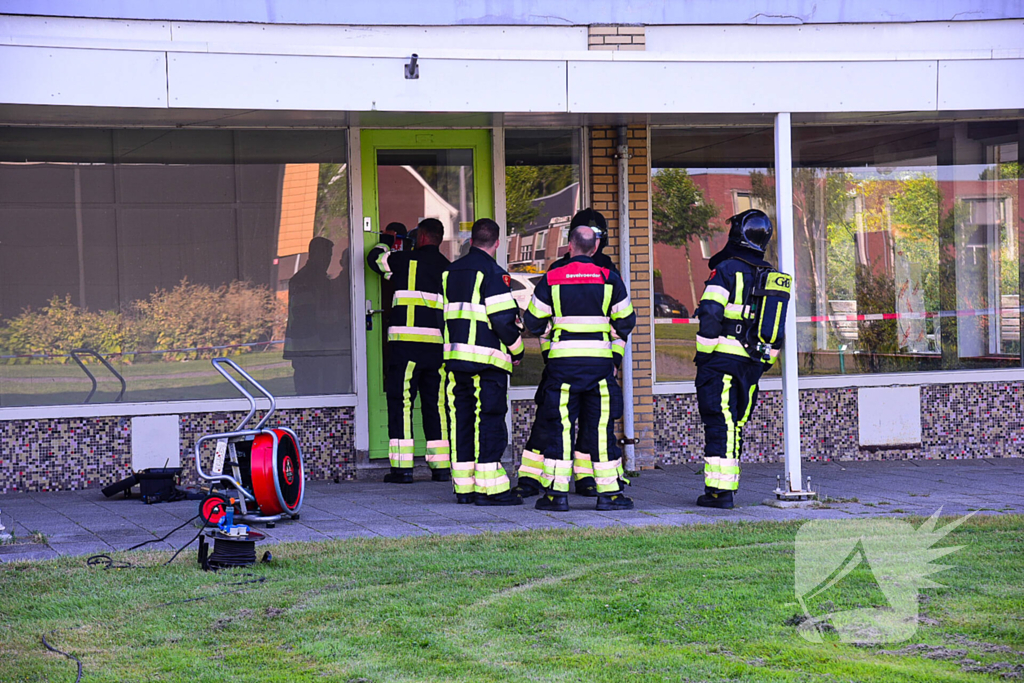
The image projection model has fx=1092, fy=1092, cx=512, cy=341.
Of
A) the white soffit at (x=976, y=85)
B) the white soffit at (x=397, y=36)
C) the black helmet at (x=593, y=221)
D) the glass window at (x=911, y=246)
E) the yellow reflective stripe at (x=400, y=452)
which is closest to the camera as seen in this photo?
the white soffit at (x=976, y=85)

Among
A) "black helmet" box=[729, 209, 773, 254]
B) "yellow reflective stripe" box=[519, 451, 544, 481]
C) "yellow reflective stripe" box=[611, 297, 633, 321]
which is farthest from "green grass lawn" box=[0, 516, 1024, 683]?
"black helmet" box=[729, 209, 773, 254]

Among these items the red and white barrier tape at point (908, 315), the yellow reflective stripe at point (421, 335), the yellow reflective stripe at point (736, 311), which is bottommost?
the yellow reflective stripe at point (421, 335)

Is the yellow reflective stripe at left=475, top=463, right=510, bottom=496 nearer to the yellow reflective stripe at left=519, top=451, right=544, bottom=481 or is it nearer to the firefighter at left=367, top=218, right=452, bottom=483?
the yellow reflective stripe at left=519, top=451, right=544, bottom=481

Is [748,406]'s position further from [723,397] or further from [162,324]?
[162,324]

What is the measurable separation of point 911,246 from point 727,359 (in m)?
4.00

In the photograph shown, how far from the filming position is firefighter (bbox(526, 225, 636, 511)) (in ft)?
23.9

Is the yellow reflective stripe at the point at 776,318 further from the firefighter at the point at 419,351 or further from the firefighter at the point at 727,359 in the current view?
the firefighter at the point at 419,351

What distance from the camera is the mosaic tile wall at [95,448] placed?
8594 millimetres

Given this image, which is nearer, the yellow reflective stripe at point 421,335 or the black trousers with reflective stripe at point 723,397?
the black trousers with reflective stripe at point 723,397

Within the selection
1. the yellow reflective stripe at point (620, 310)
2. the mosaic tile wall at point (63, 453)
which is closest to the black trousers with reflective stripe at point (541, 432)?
the yellow reflective stripe at point (620, 310)

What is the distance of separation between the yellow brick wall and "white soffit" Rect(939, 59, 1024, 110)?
16.5 feet

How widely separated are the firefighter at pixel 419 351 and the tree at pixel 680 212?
2.19 m

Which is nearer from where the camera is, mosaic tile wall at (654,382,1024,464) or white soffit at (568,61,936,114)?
white soffit at (568,61,936,114)

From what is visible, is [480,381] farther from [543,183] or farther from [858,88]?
[858,88]
